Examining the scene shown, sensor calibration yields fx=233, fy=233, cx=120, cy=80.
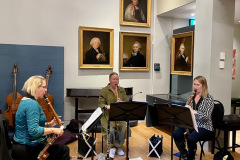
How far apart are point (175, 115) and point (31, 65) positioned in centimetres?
329

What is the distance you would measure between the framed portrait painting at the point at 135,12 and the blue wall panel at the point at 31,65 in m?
1.69

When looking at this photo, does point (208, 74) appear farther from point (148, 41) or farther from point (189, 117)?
point (148, 41)

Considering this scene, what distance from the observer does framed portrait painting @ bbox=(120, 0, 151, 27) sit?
18.2ft

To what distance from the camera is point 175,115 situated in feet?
9.64

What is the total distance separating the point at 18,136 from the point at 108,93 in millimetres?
1821

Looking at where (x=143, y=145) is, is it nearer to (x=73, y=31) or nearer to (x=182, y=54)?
(x=182, y=54)

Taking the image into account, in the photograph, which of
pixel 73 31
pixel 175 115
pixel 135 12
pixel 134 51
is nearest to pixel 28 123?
pixel 175 115

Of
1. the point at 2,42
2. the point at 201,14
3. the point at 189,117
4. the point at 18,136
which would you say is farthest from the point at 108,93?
the point at 2,42

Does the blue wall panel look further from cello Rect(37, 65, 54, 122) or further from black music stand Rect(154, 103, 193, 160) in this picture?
black music stand Rect(154, 103, 193, 160)

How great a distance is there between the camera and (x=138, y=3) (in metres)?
5.66

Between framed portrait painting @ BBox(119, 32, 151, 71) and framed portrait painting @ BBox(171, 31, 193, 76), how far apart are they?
64 cm

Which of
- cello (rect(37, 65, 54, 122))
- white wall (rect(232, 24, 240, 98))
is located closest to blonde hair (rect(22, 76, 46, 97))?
cello (rect(37, 65, 54, 122))

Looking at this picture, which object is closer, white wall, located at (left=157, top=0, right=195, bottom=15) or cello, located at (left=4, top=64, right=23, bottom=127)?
cello, located at (left=4, top=64, right=23, bottom=127)

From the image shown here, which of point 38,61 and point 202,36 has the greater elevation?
point 202,36
